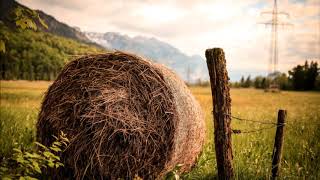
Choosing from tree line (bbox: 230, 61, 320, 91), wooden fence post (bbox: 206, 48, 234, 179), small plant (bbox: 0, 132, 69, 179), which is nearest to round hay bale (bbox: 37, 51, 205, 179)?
wooden fence post (bbox: 206, 48, 234, 179)

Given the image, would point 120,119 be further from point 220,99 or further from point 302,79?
point 302,79

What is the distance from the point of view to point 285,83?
83.9 meters

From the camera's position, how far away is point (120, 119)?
16.3 ft

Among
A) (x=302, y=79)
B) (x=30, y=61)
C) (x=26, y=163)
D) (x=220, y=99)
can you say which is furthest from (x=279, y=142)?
(x=30, y=61)

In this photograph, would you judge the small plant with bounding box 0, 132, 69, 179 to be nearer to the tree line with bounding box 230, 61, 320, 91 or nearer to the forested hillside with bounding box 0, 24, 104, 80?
the tree line with bounding box 230, 61, 320, 91

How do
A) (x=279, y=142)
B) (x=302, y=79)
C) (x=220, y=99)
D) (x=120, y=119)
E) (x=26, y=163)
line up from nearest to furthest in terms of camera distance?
(x=26, y=163) → (x=220, y=99) → (x=120, y=119) → (x=279, y=142) → (x=302, y=79)

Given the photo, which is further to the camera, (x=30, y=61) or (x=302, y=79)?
(x=30, y=61)

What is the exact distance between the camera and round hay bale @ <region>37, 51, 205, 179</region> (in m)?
5.00

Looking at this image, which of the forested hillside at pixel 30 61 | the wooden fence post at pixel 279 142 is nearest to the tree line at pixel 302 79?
the forested hillside at pixel 30 61

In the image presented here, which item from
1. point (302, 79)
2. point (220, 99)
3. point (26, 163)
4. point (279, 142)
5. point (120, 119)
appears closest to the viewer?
point (26, 163)

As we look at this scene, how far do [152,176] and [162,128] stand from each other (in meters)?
0.75

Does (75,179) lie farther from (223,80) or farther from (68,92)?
(223,80)

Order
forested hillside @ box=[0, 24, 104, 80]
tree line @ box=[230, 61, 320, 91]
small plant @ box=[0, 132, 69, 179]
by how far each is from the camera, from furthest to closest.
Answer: forested hillside @ box=[0, 24, 104, 80] → tree line @ box=[230, 61, 320, 91] → small plant @ box=[0, 132, 69, 179]

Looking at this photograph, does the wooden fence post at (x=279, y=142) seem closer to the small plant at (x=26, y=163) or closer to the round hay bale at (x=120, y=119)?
the round hay bale at (x=120, y=119)
